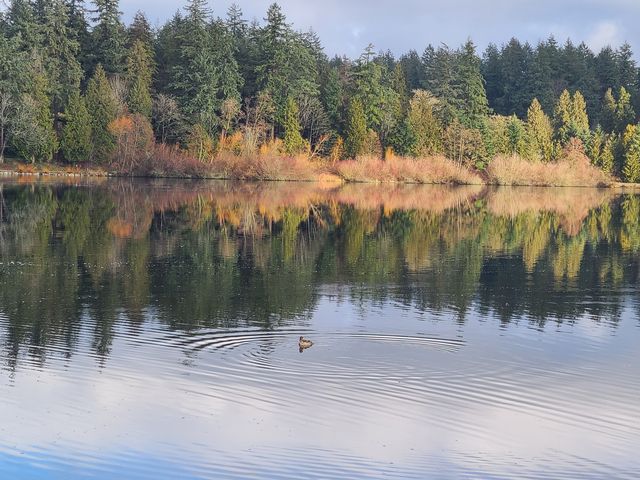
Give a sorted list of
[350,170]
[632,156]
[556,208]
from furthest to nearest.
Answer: [632,156] → [350,170] → [556,208]

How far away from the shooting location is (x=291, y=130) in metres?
90.6

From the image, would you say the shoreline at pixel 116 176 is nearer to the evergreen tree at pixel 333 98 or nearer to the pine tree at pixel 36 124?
the pine tree at pixel 36 124

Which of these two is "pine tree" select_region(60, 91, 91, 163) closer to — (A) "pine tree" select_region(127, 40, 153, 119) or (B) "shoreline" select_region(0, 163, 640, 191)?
(B) "shoreline" select_region(0, 163, 640, 191)

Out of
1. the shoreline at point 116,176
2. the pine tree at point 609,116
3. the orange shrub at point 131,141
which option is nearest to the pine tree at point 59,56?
the orange shrub at point 131,141

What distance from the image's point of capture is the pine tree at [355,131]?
93625mm

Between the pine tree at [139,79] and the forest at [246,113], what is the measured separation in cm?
17

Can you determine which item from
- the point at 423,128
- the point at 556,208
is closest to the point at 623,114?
the point at 423,128

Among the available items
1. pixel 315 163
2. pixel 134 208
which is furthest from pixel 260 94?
pixel 134 208

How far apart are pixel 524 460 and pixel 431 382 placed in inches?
127

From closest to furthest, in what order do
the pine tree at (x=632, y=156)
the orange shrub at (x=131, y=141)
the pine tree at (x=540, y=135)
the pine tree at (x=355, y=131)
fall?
the orange shrub at (x=131, y=141) → the pine tree at (x=355, y=131) → the pine tree at (x=632, y=156) → the pine tree at (x=540, y=135)

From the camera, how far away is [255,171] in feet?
283

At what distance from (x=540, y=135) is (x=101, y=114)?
51.0 m

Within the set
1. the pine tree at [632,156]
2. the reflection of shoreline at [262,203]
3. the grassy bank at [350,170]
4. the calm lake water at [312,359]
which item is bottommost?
the calm lake water at [312,359]

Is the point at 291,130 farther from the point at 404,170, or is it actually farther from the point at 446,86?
the point at 446,86
